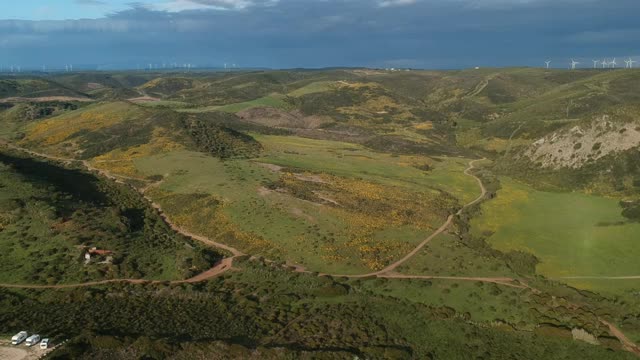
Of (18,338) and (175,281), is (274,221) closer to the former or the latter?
(175,281)

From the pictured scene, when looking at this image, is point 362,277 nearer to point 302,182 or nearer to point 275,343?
point 275,343

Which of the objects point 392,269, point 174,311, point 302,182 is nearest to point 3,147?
point 302,182

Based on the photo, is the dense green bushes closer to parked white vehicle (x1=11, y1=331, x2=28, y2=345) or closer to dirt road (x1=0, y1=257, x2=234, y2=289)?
dirt road (x1=0, y1=257, x2=234, y2=289)

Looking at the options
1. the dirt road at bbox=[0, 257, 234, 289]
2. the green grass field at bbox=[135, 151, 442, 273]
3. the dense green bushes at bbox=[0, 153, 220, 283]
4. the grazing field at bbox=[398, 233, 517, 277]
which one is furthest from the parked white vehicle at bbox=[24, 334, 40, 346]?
the grazing field at bbox=[398, 233, 517, 277]

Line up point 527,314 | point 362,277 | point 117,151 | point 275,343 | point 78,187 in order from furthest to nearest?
point 117,151 → point 78,187 → point 362,277 → point 527,314 → point 275,343

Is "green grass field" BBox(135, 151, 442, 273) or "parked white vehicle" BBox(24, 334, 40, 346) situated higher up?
"green grass field" BBox(135, 151, 442, 273)

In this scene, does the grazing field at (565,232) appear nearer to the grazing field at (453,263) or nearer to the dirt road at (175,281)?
the grazing field at (453,263)

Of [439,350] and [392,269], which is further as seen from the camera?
[392,269]

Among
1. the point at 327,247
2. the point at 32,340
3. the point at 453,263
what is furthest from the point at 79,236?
the point at 453,263
